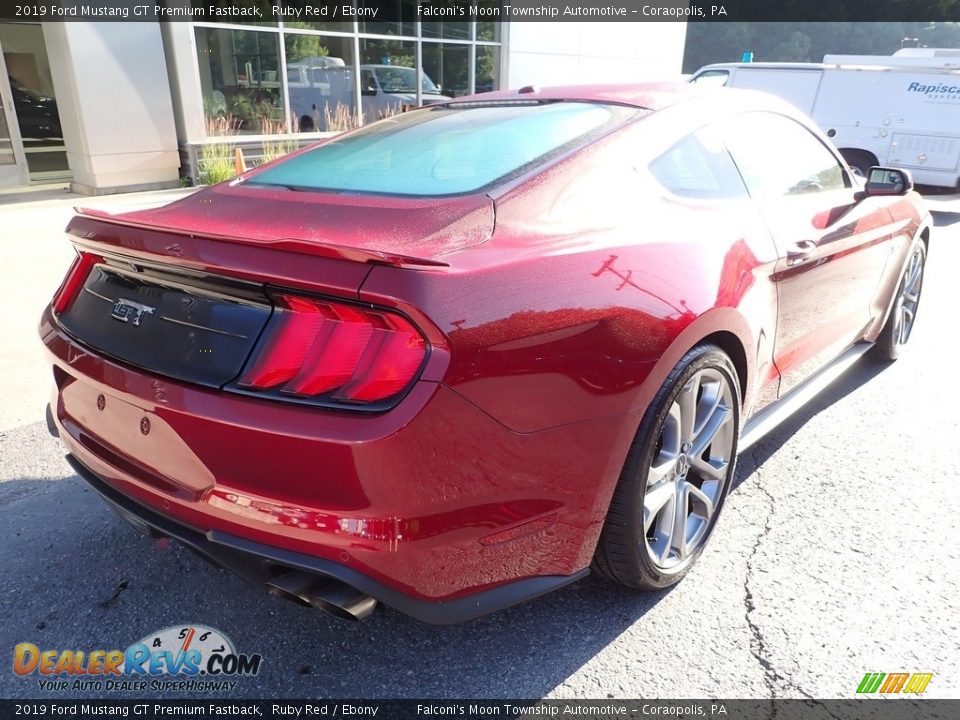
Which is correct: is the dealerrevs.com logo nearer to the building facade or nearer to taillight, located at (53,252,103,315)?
taillight, located at (53,252,103,315)

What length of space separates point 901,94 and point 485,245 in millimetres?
11831

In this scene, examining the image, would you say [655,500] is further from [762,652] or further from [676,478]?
[762,652]

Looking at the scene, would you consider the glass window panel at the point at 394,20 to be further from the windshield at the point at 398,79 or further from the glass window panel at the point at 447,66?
the windshield at the point at 398,79

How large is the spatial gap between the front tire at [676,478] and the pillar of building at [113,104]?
377 inches

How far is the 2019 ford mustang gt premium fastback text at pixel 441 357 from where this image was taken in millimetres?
1618

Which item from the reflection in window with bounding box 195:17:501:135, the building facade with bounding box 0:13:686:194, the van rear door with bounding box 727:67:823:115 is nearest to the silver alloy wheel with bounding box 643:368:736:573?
the building facade with bounding box 0:13:686:194

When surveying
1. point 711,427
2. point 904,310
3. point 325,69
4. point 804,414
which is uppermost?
point 325,69

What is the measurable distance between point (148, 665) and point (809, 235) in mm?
2760

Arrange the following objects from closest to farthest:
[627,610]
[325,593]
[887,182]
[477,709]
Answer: [325,593]
[477,709]
[627,610]
[887,182]

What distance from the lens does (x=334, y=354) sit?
1637 mm

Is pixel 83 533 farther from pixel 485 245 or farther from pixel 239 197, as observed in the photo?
pixel 485 245

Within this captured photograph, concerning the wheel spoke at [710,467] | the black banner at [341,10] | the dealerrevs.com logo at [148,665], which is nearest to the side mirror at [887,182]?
the wheel spoke at [710,467]

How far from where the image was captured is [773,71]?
12.2 metres

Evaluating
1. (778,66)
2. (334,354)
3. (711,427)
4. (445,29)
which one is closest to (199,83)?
(445,29)
